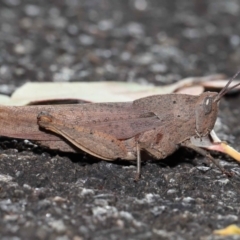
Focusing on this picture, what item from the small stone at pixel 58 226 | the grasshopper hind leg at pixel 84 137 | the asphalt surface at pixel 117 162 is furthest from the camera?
the grasshopper hind leg at pixel 84 137

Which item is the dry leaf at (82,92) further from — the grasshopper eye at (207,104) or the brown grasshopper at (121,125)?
the grasshopper eye at (207,104)

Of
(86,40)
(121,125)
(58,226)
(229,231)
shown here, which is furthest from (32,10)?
(229,231)

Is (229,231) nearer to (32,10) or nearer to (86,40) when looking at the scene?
(86,40)

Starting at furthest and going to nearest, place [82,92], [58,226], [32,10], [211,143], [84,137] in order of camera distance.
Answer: [32,10] < [82,92] < [211,143] < [84,137] < [58,226]

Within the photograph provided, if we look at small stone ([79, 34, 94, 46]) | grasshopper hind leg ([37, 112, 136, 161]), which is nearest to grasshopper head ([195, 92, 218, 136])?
grasshopper hind leg ([37, 112, 136, 161])

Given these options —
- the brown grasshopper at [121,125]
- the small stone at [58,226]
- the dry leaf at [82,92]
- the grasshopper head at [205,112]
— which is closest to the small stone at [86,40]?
the dry leaf at [82,92]

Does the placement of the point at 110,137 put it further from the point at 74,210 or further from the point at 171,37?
the point at 171,37

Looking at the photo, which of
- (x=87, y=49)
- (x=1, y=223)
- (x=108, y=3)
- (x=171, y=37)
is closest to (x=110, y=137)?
(x=1, y=223)

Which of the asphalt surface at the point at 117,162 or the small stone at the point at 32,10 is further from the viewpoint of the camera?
the small stone at the point at 32,10

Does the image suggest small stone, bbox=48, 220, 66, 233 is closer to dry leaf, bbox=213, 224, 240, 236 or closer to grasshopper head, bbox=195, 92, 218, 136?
dry leaf, bbox=213, 224, 240, 236
